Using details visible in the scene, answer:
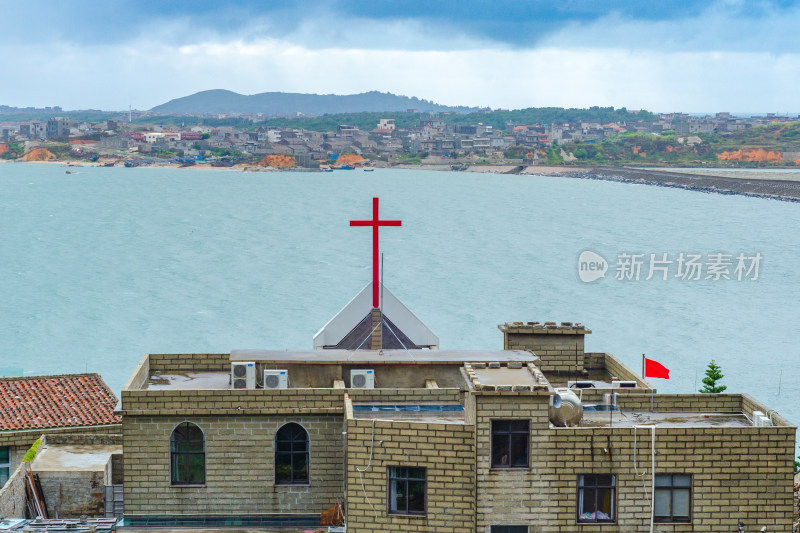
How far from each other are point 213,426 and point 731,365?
47089 mm

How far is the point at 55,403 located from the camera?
23812 mm

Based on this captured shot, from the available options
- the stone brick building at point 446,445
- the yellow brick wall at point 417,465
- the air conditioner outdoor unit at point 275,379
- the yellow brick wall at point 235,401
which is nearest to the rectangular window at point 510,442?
the stone brick building at point 446,445

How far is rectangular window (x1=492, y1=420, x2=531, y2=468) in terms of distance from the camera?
12.9 metres

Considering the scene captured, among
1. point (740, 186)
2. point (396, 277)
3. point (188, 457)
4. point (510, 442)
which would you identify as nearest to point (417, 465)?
point (510, 442)

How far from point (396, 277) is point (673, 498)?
76.8 meters

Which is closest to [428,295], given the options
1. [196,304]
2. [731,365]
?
[196,304]

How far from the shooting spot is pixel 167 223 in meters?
136

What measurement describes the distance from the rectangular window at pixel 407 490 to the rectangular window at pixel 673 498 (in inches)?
107

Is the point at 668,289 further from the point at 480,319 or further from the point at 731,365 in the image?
the point at 731,365

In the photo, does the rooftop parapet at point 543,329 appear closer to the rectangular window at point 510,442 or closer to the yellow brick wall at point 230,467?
the yellow brick wall at point 230,467

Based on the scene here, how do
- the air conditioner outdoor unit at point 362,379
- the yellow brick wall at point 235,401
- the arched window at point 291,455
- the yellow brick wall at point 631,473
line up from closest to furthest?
the yellow brick wall at point 631,473
the yellow brick wall at point 235,401
the arched window at point 291,455
the air conditioner outdoor unit at point 362,379

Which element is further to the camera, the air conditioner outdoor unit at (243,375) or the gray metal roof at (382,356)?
the gray metal roof at (382,356)

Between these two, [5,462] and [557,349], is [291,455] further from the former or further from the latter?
[5,462]

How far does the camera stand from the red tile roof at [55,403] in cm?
2277
